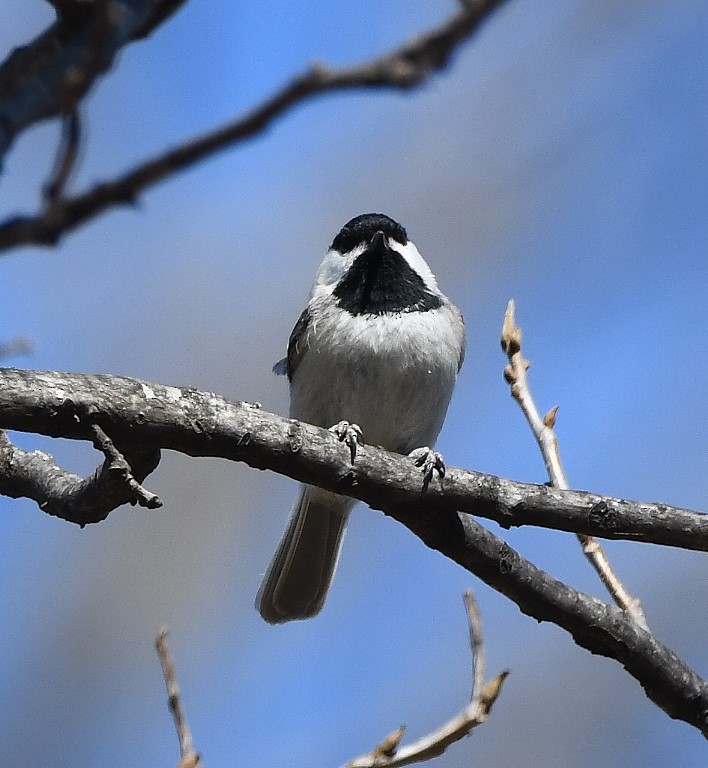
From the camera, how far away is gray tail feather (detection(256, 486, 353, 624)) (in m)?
5.52

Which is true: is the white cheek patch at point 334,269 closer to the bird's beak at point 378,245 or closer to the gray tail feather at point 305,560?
the bird's beak at point 378,245

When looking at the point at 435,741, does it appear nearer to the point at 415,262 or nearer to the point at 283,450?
the point at 283,450

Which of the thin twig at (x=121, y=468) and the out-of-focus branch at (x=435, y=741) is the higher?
the thin twig at (x=121, y=468)

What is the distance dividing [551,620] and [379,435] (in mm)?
1580

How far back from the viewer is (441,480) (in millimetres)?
3484

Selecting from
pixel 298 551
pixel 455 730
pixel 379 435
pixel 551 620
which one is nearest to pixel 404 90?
pixel 455 730

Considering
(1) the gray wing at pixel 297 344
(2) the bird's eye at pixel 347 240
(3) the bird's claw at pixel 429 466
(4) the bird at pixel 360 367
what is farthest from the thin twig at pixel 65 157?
(2) the bird's eye at pixel 347 240

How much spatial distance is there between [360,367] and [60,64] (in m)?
3.57

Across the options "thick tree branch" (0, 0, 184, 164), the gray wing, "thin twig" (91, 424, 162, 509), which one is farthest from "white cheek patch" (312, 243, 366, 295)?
"thick tree branch" (0, 0, 184, 164)

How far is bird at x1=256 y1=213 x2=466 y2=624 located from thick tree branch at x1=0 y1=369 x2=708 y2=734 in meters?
1.05

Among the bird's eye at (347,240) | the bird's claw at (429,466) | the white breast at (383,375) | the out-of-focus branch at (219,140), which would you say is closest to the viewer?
the out-of-focus branch at (219,140)

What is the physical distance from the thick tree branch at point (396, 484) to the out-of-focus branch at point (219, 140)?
1.88 m

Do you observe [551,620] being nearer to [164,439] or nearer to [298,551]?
[164,439]

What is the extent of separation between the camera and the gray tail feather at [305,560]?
217 inches
